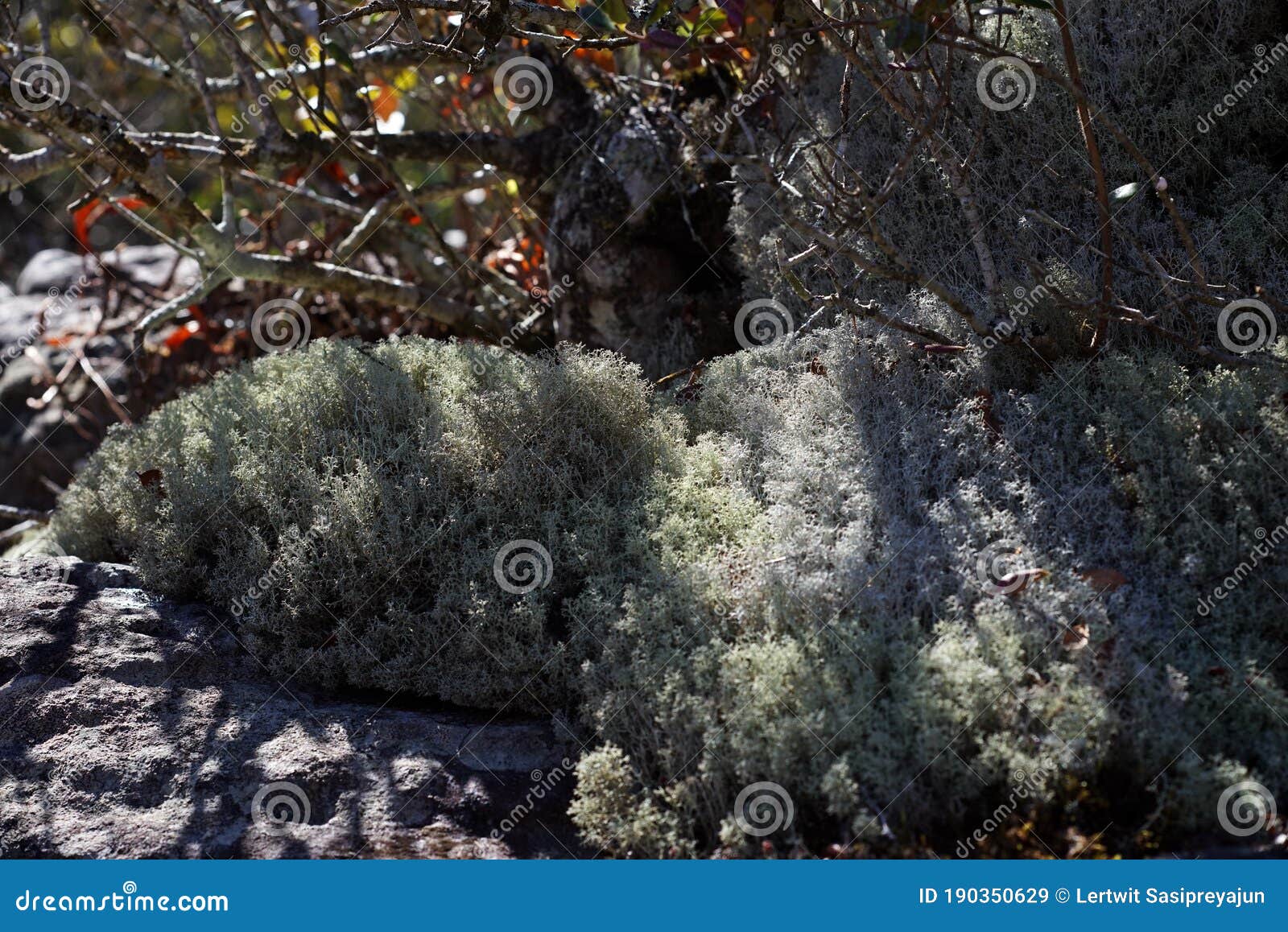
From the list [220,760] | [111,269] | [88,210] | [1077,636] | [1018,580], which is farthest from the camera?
[111,269]

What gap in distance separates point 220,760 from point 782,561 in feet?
5.63

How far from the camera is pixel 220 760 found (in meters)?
2.96

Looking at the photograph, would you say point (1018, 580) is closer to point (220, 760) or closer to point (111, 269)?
point (220, 760)

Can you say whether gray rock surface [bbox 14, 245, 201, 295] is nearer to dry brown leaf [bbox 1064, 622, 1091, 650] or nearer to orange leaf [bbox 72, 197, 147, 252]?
orange leaf [bbox 72, 197, 147, 252]

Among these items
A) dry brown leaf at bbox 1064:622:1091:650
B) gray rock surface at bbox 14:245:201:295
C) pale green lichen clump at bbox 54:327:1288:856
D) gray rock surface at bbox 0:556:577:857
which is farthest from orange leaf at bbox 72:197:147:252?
dry brown leaf at bbox 1064:622:1091:650

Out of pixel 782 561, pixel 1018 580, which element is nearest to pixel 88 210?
pixel 782 561

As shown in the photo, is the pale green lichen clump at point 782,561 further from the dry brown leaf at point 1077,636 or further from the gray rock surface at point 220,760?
the gray rock surface at point 220,760

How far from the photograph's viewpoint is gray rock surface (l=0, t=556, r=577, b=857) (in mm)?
2742

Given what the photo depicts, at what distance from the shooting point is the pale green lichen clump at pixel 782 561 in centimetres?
252

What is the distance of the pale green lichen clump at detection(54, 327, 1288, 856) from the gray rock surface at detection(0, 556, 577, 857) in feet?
0.46

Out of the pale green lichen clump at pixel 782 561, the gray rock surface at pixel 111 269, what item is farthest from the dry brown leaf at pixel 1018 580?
the gray rock surface at pixel 111 269

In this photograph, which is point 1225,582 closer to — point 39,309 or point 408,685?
point 408,685

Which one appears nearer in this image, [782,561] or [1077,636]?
[1077,636]

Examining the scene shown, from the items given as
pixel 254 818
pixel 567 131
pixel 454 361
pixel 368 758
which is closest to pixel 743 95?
pixel 567 131
